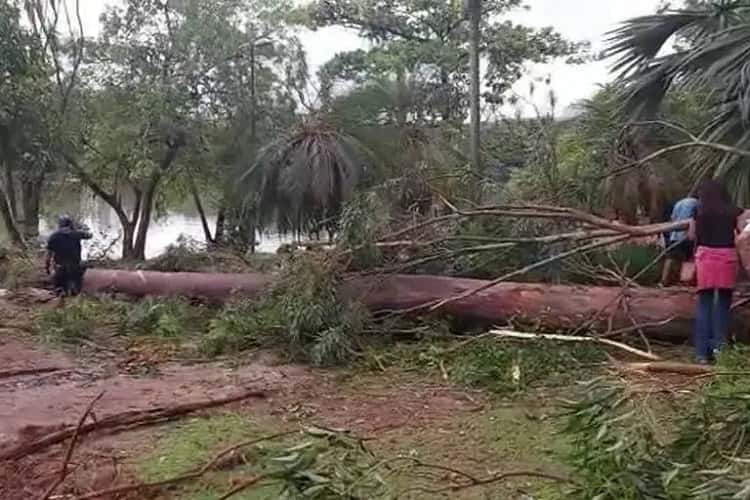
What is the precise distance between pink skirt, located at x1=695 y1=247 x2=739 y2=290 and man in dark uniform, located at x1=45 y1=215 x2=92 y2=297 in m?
7.04

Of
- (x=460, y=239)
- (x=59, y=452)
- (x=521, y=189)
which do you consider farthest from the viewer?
(x=521, y=189)

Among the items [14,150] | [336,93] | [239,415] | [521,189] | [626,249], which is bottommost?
[239,415]

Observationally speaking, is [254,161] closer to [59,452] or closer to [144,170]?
[144,170]

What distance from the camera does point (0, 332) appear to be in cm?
851

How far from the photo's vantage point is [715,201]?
20.9 ft

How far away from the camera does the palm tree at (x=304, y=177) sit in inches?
456

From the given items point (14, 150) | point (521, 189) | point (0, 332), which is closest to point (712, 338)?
point (521, 189)

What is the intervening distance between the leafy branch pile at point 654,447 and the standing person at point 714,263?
259cm

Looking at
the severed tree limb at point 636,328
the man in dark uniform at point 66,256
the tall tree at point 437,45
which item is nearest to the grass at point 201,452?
the severed tree limb at point 636,328

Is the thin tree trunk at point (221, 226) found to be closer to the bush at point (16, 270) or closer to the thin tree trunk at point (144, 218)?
the thin tree trunk at point (144, 218)

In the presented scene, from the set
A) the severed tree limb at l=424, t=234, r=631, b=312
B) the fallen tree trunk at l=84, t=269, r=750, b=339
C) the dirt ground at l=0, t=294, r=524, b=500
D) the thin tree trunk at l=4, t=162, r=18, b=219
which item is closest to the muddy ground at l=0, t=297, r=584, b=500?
the dirt ground at l=0, t=294, r=524, b=500

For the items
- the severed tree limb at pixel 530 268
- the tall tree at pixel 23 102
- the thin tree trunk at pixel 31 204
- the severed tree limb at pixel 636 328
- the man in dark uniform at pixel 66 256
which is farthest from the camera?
the thin tree trunk at pixel 31 204

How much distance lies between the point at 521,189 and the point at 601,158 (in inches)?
39.3

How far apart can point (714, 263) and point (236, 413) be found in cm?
351
